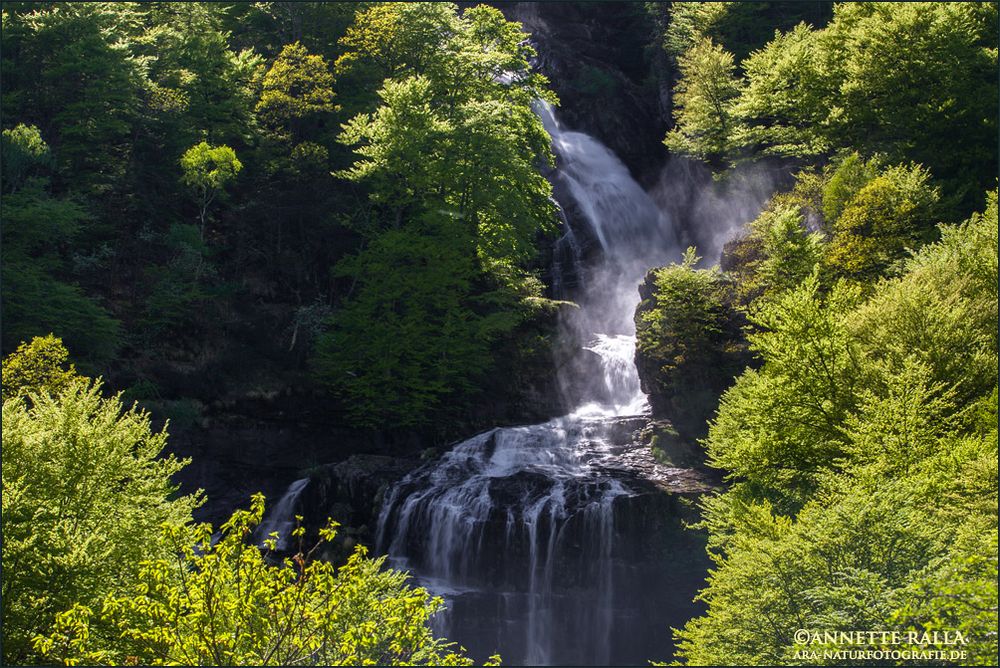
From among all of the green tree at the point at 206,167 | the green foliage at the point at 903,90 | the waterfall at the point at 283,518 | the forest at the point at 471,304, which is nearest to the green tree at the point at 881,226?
the forest at the point at 471,304

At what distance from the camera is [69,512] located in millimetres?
17797

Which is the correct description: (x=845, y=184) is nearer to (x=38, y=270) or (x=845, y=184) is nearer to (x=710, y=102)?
(x=710, y=102)

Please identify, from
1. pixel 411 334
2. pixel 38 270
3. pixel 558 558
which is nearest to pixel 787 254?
pixel 558 558

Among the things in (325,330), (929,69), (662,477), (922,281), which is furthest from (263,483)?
(929,69)

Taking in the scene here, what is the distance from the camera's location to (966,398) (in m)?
22.9

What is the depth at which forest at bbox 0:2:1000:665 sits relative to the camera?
1817cm

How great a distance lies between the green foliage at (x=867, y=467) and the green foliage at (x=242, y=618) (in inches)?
290

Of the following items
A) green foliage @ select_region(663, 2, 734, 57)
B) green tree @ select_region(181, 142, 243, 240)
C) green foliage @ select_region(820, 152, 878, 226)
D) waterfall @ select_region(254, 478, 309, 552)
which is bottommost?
waterfall @ select_region(254, 478, 309, 552)

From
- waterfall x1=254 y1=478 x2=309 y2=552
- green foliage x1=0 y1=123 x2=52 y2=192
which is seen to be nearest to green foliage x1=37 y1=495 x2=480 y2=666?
waterfall x1=254 y1=478 x2=309 y2=552

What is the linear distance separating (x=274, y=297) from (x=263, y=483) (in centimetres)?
1006

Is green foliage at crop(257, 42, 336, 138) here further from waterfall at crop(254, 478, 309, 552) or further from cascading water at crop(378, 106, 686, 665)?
cascading water at crop(378, 106, 686, 665)

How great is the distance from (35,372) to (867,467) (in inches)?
876

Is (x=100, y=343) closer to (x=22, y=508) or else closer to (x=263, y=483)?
(x=263, y=483)

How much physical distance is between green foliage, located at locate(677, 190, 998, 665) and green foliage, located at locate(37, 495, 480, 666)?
24.2ft
